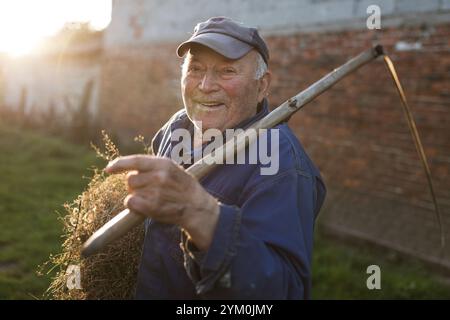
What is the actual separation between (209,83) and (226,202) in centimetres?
53

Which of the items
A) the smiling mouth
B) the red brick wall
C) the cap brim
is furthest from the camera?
the red brick wall

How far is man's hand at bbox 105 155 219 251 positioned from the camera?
4.18ft

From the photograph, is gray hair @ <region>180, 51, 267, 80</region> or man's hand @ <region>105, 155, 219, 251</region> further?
gray hair @ <region>180, 51, 267, 80</region>

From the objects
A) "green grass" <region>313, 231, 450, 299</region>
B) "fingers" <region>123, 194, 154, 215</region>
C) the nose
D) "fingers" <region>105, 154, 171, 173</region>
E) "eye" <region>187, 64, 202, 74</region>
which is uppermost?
"eye" <region>187, 64, 202, 74</region>

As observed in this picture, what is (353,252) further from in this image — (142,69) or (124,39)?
(124,39)

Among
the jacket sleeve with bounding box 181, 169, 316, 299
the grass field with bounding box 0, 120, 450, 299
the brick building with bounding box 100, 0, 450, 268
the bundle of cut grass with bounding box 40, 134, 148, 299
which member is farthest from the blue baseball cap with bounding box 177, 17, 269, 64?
the brick building with bounding box 100, 0, 450, 268

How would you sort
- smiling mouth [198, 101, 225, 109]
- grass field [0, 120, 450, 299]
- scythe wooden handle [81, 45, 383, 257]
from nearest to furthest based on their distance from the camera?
scythe wooden handle [81, 45, 383, 257] → smiling mouth [198, 101, 225, 109] → grass field [0, 120, 450, 299]

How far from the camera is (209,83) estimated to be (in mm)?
1917

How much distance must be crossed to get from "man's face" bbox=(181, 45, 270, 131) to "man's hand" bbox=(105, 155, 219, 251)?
2.28 feet

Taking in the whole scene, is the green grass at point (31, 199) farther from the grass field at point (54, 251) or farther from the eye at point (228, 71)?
the eye at point (228, 71)

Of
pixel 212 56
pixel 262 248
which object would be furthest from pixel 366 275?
pixel 262 248

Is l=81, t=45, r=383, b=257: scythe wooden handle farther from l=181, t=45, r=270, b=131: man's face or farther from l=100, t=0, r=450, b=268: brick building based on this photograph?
l=100, t=0, r=450, b=268: brick building
